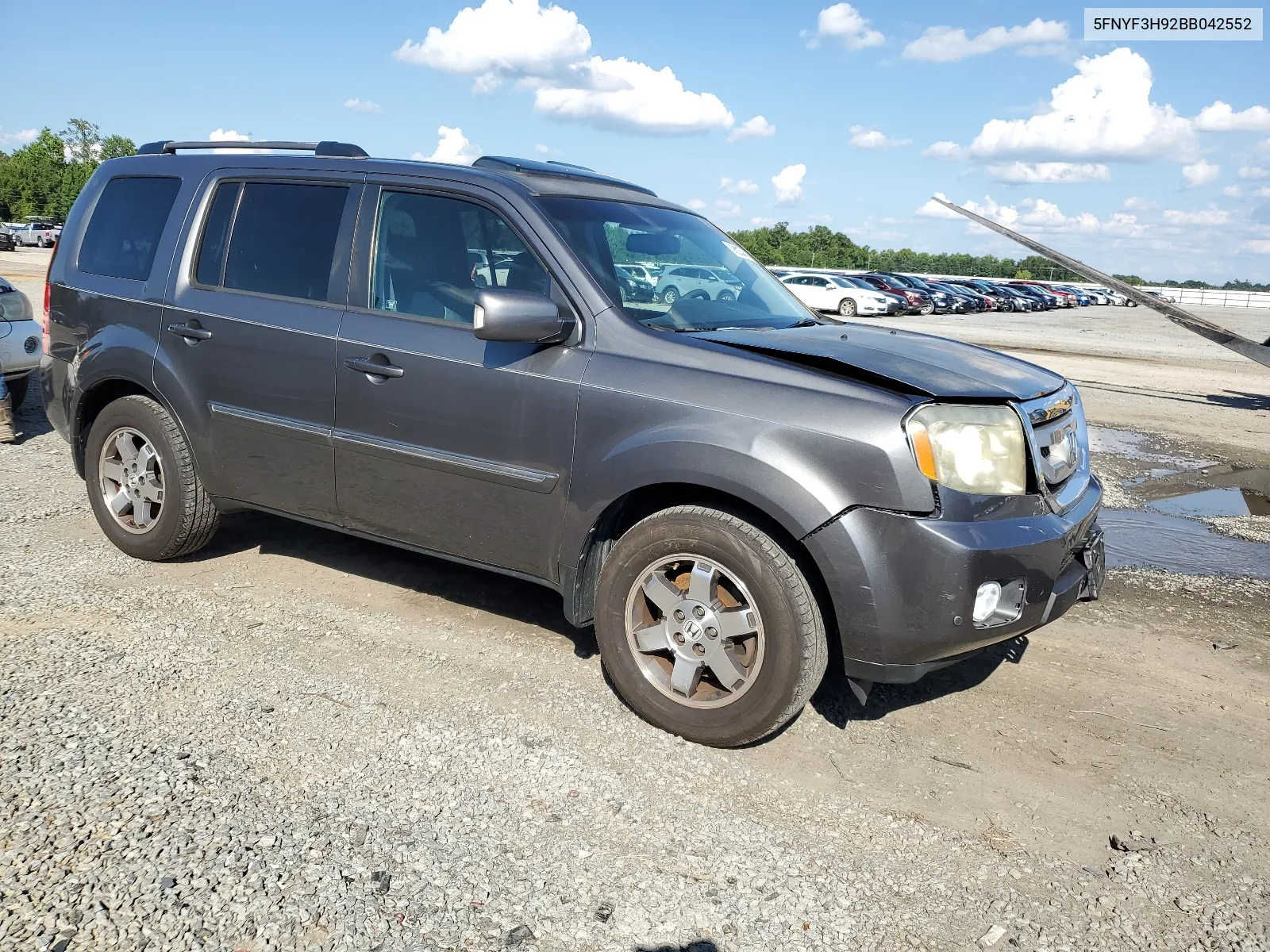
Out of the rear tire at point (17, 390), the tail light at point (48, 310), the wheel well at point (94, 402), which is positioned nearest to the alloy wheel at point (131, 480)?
the wheel well at point (94, 402)

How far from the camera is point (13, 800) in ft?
9.97

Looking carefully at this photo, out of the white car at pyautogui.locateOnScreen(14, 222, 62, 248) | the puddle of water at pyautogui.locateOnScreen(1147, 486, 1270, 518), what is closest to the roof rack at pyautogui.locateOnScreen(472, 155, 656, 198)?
the puddle of water at pyautogui.locateOnScreen(1147, 486, 1270, 518)

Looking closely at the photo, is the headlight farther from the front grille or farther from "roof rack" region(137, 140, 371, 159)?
"roof rack" region(137, 140, 371, 159)

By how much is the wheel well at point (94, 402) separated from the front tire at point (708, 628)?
9.33 feet

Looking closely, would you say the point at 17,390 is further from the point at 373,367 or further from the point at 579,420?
the point at 579,420

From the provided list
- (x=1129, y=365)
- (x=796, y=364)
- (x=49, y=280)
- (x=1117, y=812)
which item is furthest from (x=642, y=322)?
(x=1129, y=365)

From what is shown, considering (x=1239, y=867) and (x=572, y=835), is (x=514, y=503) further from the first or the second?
(x=1239, y=867)

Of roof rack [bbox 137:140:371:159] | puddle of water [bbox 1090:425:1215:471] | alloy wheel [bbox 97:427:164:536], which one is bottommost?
puddle of water [bbox 1090:425:1215:471]

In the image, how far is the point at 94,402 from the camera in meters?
5.38

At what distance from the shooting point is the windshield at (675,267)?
4.02 meters

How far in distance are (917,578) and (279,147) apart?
3.74 m

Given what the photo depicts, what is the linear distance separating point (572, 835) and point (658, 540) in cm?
105

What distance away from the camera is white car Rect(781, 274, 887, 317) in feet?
121

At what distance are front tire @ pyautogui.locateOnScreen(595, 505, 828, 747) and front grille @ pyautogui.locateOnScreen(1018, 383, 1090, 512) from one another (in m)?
0.93
